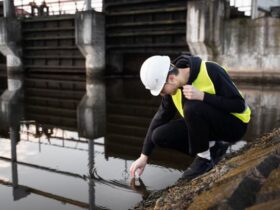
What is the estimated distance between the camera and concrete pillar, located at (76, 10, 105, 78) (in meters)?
12.0

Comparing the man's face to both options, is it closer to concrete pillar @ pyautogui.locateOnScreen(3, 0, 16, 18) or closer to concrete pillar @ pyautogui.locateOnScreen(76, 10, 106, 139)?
concrete pillar @ pyautogui.locateOnScreen(76, 10, 106, 139)

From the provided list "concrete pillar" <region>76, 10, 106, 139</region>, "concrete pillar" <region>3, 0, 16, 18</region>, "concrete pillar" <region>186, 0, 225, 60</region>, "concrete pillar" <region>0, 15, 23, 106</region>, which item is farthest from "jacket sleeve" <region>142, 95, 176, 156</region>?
"concrete pillar" <region>3, 0, 16, 18</region>

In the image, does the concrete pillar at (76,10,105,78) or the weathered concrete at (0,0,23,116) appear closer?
the concrete pillar at (76,10,105,78)

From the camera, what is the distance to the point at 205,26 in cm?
975

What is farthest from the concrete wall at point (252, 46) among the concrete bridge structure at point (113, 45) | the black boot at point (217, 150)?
the black boot at point (217, 150)

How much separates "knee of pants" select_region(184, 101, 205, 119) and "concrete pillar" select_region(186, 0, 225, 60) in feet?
26.5

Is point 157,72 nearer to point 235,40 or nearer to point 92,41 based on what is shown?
point 235,40

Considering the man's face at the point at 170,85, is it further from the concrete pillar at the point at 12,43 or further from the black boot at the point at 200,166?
the concrete pillar at the point at 12,43

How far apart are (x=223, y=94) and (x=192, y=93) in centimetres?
21

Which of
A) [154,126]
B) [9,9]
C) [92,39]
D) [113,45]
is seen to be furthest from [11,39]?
[154,126]

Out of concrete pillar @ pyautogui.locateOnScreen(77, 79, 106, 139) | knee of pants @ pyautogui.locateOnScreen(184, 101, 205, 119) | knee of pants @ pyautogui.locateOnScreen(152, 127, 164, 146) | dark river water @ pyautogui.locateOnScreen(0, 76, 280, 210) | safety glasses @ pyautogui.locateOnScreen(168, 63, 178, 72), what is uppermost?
safety glasses @ pyautogui.locateOnScreen(168, 63, 178, 72)

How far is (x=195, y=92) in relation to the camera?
A: 198 centimetres

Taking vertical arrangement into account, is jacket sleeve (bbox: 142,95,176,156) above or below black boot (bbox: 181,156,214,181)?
above

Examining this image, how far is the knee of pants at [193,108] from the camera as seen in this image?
201cm
